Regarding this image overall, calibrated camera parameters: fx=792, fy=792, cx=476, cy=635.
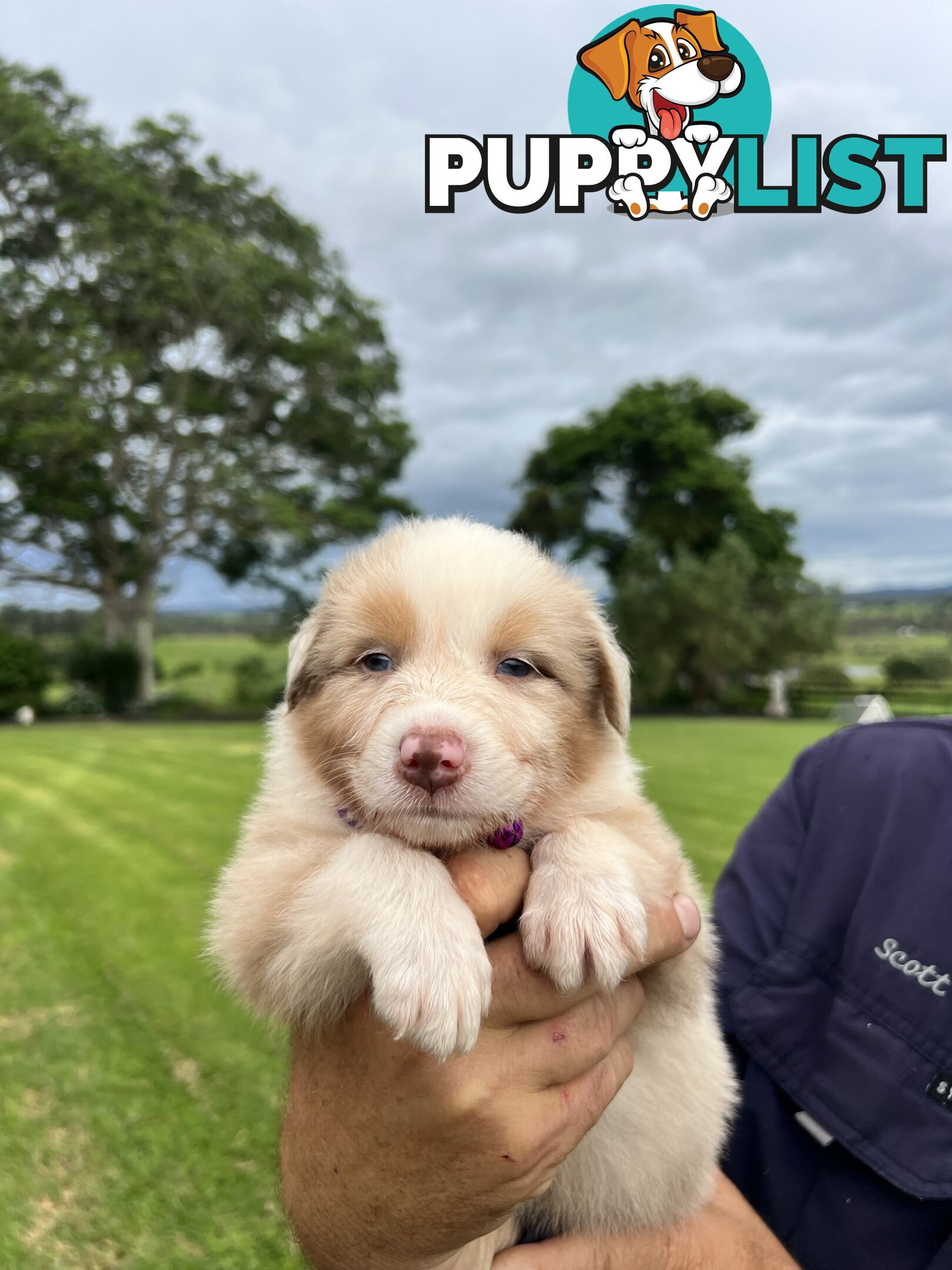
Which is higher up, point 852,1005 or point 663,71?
point 663,71

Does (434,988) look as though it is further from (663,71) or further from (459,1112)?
(663,71)

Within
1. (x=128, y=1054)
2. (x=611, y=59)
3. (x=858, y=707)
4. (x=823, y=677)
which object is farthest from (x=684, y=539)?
(x=128, y=1054)

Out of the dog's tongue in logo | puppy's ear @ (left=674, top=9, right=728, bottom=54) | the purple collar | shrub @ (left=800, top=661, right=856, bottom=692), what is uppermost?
puppy's ear @ (left=674, top=9, right=728, bottom=54)

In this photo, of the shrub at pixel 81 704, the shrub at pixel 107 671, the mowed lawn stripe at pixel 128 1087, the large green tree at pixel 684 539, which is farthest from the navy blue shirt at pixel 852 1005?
the shrub at pixel 107 671

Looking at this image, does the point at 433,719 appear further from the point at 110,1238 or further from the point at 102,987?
the point at 102,987

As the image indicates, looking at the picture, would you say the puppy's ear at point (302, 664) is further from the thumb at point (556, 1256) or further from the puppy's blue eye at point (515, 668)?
the thumb at point (556, 1256)

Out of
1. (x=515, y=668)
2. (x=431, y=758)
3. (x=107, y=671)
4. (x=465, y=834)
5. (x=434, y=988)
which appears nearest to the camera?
(x=434, y=988)

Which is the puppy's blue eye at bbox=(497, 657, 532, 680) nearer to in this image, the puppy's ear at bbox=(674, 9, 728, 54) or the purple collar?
the purple collar

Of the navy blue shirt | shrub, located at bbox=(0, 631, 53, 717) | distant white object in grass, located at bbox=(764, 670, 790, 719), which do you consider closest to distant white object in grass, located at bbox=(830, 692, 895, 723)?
distant white object in grass, located at bbox=(764, 670, 790, 719)

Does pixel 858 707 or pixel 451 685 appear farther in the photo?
pixel 858 707
